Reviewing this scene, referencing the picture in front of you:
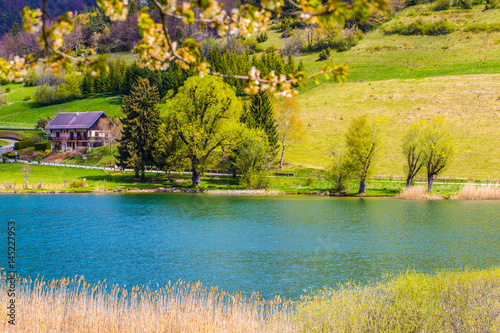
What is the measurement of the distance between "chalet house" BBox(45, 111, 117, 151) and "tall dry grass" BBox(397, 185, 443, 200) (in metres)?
69.5

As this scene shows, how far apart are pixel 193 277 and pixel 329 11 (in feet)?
66.9

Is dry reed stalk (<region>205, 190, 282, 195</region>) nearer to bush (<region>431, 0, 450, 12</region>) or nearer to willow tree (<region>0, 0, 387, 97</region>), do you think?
willow tree (<region>0, 0, 387, 97</region>)

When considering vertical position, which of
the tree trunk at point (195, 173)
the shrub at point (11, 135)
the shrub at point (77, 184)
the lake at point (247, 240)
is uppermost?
the shrub at point (11, 135)

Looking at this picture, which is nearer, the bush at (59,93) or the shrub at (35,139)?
the shrub at (35,139)

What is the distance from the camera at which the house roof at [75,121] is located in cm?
10162

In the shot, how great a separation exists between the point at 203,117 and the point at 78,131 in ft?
174

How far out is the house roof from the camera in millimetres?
101625

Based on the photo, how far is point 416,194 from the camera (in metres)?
58.3

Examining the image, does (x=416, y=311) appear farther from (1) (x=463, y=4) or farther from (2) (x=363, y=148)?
(1) (x=463, y=4)

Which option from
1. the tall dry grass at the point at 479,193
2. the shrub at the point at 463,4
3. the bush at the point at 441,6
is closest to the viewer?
the tall dry grass at the point at 479,193

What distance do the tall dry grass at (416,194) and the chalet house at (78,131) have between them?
6949cm

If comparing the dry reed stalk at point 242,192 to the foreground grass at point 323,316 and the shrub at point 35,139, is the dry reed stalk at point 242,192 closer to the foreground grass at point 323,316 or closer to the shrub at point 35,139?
the foreground grass at point 323,316

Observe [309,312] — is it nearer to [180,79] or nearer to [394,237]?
[394,237]

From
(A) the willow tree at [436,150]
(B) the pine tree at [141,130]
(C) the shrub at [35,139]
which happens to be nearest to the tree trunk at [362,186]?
(A) the willow tree at [436,150]
